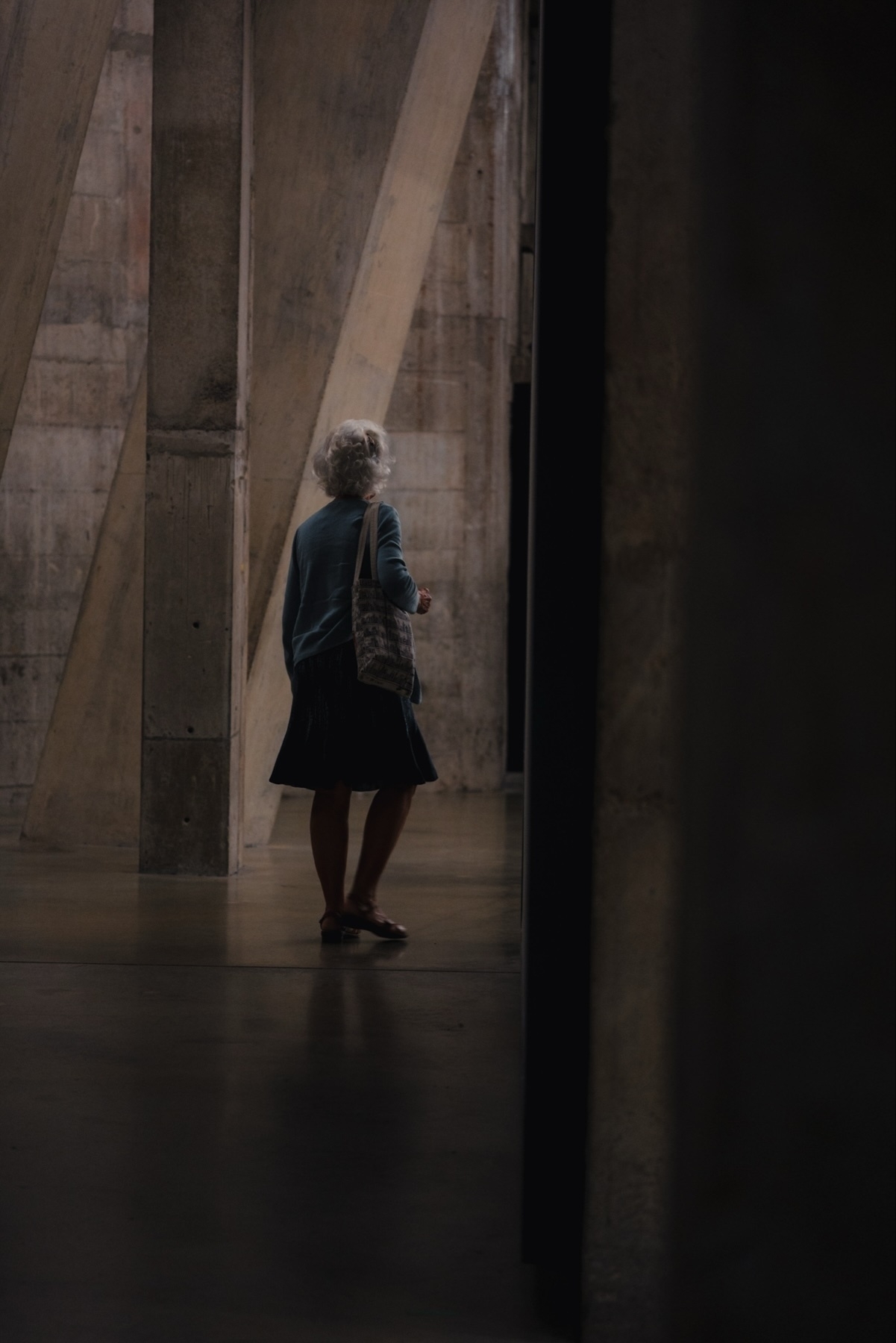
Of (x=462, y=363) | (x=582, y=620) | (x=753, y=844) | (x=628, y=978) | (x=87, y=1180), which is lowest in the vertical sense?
(x=87, y=1180)

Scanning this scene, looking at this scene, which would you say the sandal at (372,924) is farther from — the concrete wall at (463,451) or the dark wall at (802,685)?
the concrete wall at (463,451)

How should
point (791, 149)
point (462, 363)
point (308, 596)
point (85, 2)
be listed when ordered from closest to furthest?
point (791, 149), point (308, 596), point (85, 2), point (462, 363)

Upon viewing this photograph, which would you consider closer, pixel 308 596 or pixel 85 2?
pixel 308 596

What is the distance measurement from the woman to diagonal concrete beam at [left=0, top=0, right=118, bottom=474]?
2.98 meters

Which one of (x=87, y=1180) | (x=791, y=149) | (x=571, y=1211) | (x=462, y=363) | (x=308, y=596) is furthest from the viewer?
(x=462, y=363)

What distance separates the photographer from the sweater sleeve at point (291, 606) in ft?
20.5

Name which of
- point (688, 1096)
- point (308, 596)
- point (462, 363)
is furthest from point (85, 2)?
point (688, 1096)

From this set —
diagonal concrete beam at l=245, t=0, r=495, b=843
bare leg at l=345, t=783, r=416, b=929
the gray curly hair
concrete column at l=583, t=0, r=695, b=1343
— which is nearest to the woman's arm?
the gray curly hair

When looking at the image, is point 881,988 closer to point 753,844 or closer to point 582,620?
point 753,844

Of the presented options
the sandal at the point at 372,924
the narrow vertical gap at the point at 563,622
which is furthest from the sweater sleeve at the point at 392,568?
the narrow vertical gap at the point at 563,622

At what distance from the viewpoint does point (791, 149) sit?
249 centimetres

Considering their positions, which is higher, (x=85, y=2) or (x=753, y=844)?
(x=85, y=2)

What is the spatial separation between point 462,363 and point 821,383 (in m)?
12.2

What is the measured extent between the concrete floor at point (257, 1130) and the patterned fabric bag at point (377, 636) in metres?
1.06
